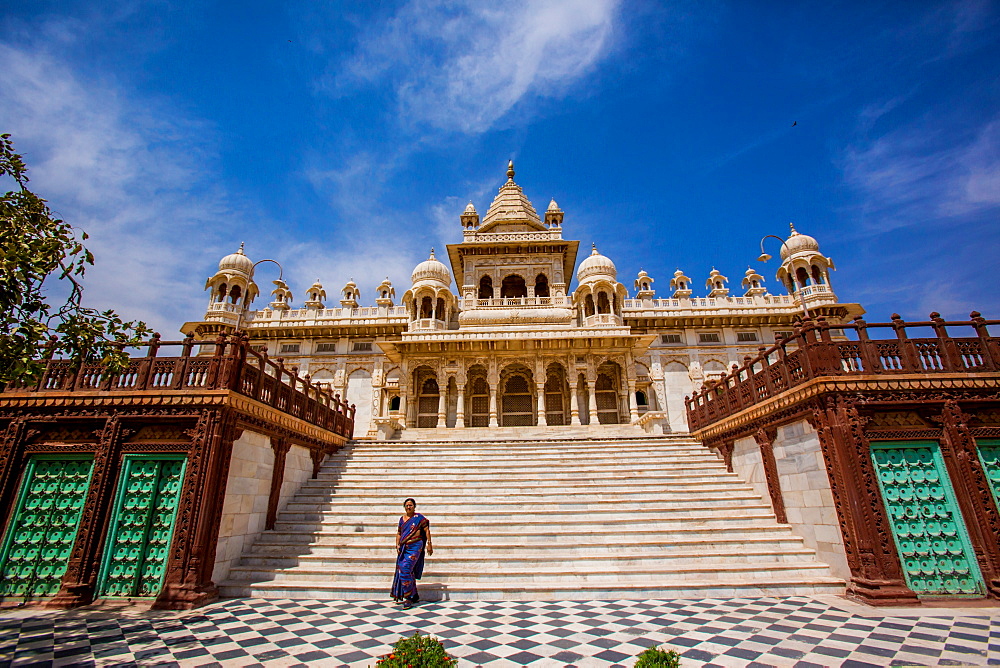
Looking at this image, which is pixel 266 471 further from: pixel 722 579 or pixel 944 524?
pixel 944 524

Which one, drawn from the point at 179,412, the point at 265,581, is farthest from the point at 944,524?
the point at 179,412

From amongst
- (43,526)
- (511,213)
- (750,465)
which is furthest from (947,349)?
(511,213)

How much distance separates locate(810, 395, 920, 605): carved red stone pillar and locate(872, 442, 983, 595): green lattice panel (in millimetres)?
273

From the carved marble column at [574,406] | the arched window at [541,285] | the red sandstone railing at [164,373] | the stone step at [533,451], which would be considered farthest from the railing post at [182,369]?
the arched window at [541,285]

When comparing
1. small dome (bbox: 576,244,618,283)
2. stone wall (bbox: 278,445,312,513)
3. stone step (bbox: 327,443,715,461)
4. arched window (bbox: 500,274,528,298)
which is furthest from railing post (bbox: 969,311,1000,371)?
arched window (bbox: 500,274,528,298)

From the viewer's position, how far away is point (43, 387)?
894cm

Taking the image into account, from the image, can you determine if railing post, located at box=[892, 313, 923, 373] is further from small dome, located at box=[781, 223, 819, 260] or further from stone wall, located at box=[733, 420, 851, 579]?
small dome, located at box=[781, 223, 819, 260]

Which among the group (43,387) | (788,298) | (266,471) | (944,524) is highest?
(788,298)

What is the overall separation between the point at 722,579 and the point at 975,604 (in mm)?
3412

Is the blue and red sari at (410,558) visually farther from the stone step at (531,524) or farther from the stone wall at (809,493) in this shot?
the stone wall at (809,493)

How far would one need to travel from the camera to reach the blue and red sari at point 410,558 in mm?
7598

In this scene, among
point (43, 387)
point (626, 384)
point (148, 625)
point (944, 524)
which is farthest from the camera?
point (626, 384)

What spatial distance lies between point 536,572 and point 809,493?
17.4 ft

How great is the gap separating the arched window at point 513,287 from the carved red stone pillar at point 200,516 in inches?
839
